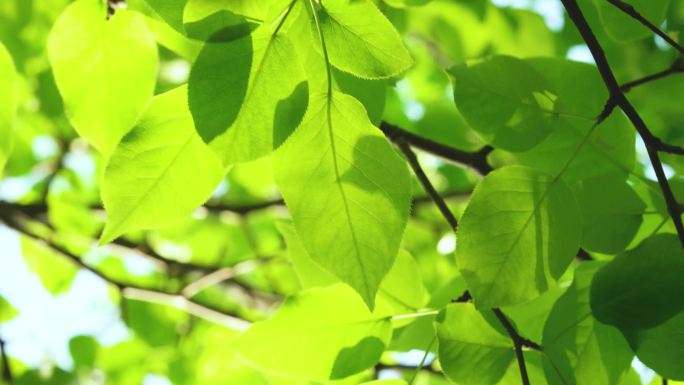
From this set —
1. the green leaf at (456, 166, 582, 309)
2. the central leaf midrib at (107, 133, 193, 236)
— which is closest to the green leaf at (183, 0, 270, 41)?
the central leaf midrib at (107, 133, 193, 236)

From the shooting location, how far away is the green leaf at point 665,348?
2.06 feet

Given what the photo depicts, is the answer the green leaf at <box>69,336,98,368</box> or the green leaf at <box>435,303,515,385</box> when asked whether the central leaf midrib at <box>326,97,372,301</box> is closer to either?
the green leaf at <box>435,303,515,385</box>

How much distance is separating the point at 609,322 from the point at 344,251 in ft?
0.78

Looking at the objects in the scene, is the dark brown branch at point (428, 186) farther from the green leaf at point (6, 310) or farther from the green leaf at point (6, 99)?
the green leaf at point (6, 310)

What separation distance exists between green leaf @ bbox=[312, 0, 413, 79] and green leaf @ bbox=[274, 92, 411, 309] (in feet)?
0.09

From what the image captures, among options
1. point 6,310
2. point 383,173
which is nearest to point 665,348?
point 383,173

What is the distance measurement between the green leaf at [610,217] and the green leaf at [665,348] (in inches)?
3.3

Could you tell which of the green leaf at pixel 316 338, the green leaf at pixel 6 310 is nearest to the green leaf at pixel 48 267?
the green leaf at pixel 6 310

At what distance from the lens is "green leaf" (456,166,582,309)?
22.9 inches

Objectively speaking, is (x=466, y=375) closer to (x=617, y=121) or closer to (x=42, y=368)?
(x=617, y=121)

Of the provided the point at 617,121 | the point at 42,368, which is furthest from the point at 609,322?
the point at 42,368

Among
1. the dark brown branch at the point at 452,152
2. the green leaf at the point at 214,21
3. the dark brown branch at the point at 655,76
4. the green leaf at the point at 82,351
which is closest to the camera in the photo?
the green leaf at the point at 214,21

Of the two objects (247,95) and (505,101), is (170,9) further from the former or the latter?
(505,101)

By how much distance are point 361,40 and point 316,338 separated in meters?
0.30
